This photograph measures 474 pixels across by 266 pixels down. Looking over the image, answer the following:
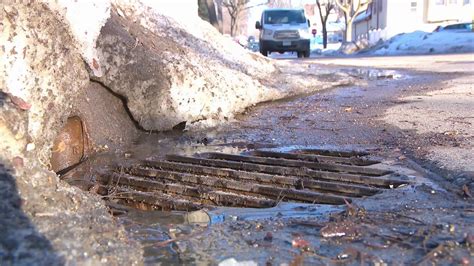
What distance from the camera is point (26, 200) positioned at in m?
2.47

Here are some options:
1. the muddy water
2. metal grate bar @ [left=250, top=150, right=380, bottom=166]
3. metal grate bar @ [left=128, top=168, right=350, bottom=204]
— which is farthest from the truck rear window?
metal grate bar @ [left=128, top=168, right=350, bottom=204]

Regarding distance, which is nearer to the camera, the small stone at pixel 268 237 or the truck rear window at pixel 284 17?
the small stone at pixel 268 237

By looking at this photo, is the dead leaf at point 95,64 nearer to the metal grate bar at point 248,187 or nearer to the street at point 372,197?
the street at point 372,197

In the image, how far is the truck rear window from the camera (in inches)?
984

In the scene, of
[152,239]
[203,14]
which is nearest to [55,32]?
[152,239]

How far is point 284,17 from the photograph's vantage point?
25.0m

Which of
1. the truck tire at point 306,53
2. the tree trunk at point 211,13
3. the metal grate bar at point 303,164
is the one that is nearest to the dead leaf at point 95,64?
the metal grate bar at point 303,164

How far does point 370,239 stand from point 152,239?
3.52ft

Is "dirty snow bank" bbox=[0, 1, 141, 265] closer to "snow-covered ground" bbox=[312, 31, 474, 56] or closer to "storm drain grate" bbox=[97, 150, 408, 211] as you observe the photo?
"storm drain grate" bbox=[97, 150, 408, 211]

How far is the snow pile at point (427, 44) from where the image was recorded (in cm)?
3004

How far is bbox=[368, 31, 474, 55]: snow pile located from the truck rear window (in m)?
9.40

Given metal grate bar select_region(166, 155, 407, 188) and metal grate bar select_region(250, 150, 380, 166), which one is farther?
metal grate bar select_region(250, 150, 380, 166)

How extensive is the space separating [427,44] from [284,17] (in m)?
12.4

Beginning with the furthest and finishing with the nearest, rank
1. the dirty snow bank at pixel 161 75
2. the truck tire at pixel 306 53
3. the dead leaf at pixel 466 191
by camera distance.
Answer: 1. the truck tire at pixel 306 53
2. the dirty snow bank at pixel 161 75
3. the dead leaf at pixel 466 191
